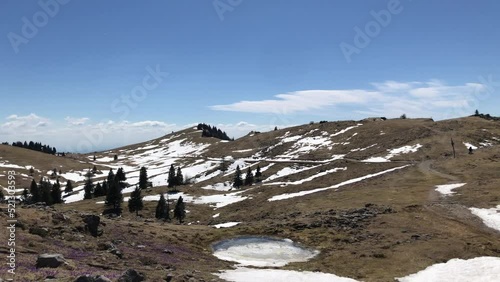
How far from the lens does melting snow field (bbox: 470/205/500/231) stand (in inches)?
1910

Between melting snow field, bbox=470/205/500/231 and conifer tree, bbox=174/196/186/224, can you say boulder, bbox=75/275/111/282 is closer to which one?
melting snow field, bbox=470/205/500/231

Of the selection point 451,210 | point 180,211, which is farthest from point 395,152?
point 180,211

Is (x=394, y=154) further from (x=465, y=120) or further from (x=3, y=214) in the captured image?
(x=3, y=214)

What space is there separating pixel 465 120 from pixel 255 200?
458 ft

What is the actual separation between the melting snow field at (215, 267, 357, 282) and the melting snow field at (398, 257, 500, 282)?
23.1 ft

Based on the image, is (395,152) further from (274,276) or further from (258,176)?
(274,276)

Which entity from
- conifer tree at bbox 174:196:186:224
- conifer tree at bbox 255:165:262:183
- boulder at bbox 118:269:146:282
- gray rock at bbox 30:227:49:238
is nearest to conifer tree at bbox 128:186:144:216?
conifer tree at bbox 174:196:186:224

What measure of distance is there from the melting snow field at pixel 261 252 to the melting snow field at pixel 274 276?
3.90 metres

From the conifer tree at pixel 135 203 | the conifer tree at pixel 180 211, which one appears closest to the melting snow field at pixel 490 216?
the conifer tree at pixel 180 211

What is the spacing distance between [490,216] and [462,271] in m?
22.1

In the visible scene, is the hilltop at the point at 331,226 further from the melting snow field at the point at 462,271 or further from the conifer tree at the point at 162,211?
the conifer tree at the point at 162,211

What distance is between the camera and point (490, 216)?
169 feet

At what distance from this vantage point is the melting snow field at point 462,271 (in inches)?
1288

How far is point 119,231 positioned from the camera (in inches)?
1570
